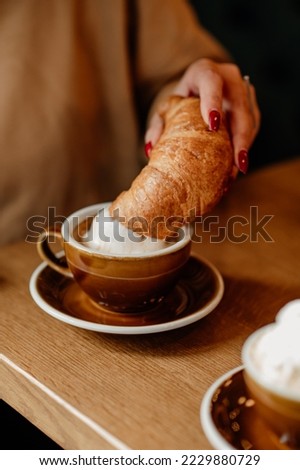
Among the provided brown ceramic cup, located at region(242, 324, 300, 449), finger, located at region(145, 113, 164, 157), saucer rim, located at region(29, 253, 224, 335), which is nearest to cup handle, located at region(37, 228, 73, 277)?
saucer rim, located at region(29, 253, 224, 335)

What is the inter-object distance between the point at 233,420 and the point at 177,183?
0.21 m

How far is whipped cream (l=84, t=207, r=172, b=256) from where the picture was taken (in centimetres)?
56

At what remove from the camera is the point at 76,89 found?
3.19 feet

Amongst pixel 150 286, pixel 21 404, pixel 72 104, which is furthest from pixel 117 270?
pixel 72 104

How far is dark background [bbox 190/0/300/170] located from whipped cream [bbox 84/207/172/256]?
101 centimetres

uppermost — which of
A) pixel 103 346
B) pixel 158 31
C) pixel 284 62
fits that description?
pixel 158 31

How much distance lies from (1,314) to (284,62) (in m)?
1.18

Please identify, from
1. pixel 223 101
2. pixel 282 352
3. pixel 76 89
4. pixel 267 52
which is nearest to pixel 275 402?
pixel 282 352

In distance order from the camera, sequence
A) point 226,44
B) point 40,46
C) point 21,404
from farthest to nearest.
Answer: point 226,44, point 40,46, point 21,404

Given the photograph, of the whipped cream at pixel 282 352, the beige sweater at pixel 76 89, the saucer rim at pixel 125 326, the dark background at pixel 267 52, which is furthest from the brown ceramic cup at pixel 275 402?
the dark background at pixel 267 52

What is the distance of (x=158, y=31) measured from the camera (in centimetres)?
99

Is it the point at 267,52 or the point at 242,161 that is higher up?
the point at 242,161

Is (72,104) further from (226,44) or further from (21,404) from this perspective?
(226,44)

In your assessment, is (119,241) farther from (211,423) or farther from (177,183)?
(211,423)
